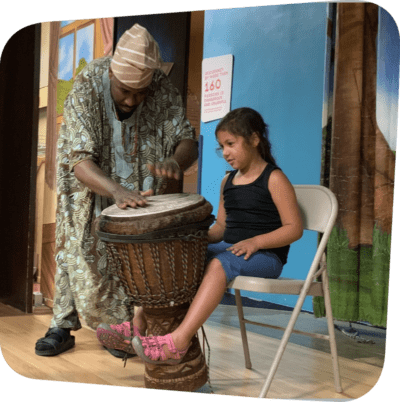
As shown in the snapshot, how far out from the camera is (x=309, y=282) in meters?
2.65

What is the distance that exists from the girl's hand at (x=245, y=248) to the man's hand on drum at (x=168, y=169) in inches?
16.0

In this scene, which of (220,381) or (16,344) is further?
(16,344)

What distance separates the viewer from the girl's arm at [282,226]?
106 inches

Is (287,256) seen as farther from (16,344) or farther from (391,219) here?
(16,344)

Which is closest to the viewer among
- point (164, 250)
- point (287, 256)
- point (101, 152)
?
point (164, 250)

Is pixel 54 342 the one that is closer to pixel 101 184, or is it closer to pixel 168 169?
pixel 101 184

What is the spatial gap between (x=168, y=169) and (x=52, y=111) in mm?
681

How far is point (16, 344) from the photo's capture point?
10.3ft

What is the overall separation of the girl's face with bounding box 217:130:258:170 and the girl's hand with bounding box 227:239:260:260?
12.5 inches

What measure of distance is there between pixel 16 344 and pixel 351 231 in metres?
1.62

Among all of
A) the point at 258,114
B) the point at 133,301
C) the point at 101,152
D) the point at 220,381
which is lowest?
the point at 220,381

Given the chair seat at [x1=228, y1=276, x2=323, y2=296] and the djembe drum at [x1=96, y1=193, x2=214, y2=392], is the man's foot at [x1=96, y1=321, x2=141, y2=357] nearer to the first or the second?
the djembe drum at [x1=96, y1=193, x2=214, y2=392]

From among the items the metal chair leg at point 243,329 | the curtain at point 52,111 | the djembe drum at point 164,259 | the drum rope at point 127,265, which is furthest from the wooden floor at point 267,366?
the curtain at point 52,111

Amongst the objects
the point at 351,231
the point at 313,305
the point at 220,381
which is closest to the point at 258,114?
the point at 351,231
